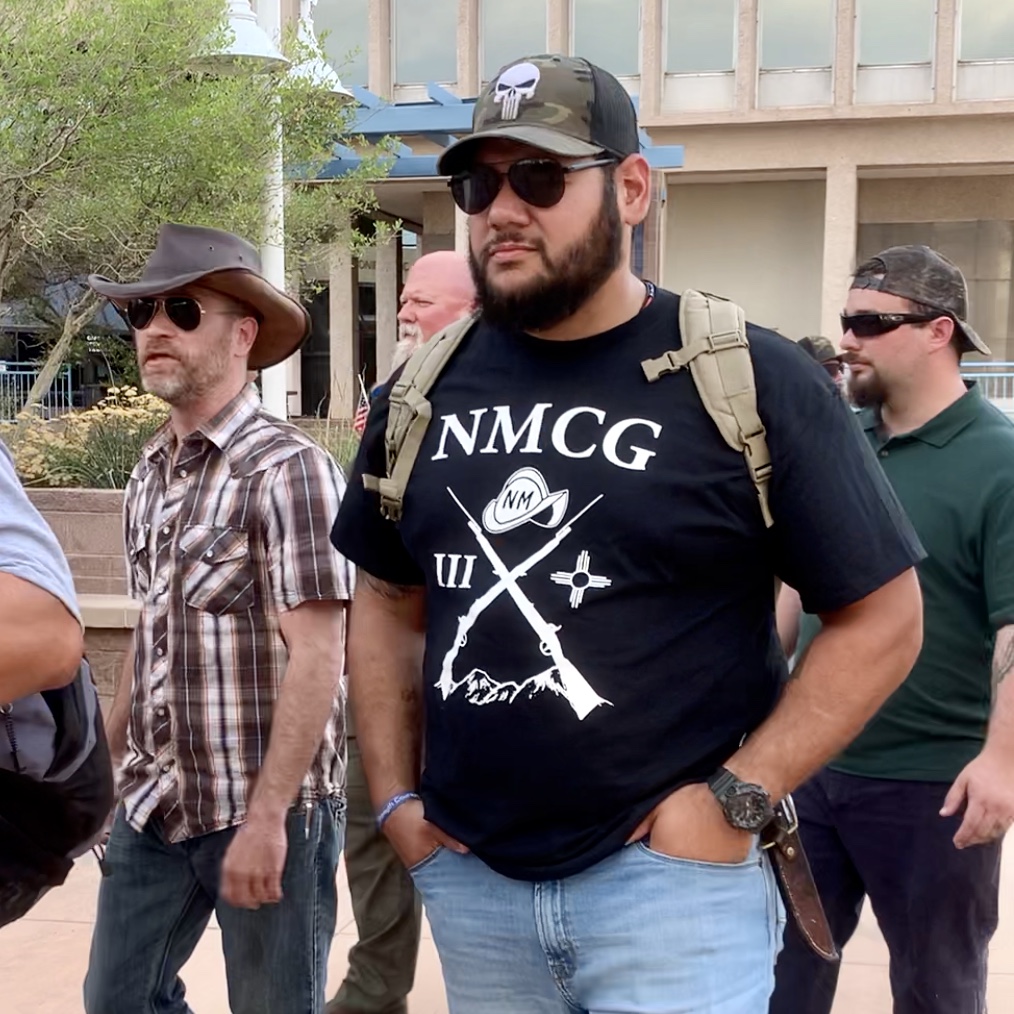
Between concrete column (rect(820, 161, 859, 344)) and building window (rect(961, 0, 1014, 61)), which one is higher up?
building window (rect(961, 0, 1014, 61))

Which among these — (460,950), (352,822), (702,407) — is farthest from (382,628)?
(352,822)

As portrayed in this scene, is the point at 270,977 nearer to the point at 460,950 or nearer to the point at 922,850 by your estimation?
the point at 460,950

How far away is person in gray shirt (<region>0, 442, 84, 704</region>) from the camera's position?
74.4 inches

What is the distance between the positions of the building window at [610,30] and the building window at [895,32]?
4434mm

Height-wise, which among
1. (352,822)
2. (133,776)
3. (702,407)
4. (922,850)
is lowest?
(352,822)

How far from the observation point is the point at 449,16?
91.6ft

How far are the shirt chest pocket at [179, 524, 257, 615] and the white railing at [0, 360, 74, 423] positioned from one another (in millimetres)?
12530

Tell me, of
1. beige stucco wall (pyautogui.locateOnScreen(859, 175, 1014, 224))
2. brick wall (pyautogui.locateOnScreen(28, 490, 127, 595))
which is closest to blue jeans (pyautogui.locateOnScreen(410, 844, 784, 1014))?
brick wall (pyautogui.locateOnScreen(28, 490, 127, 595))

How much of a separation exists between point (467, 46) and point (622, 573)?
27114 mm

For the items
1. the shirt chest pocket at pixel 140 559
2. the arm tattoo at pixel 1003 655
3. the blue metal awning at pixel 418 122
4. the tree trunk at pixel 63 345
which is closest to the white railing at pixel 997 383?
the blue metal awning at pixel 418 122

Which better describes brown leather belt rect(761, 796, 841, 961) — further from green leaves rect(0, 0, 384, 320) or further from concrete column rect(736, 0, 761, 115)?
concrete column rect(736, 0, 761, 115)

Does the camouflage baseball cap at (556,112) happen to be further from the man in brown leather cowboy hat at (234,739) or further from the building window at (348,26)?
the building window at (348,26)

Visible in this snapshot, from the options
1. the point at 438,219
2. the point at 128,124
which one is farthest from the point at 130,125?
the point at 438,219

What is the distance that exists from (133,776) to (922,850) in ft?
5.91
